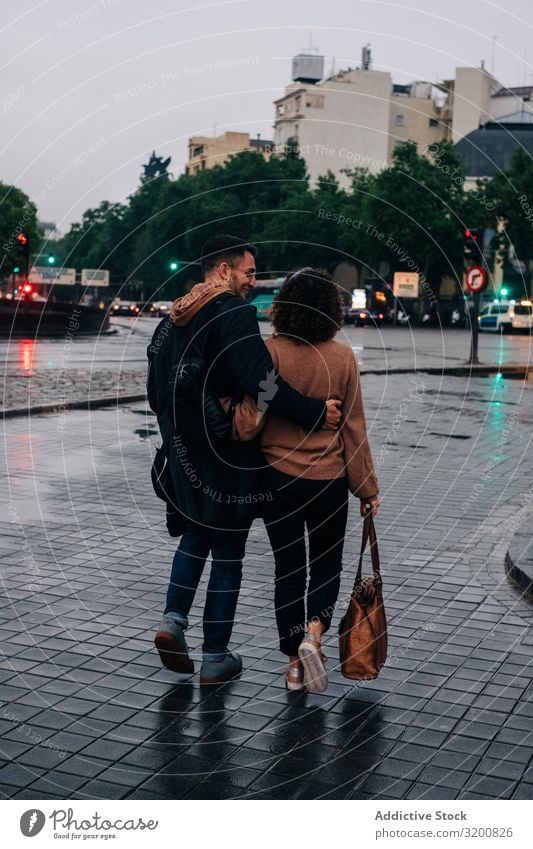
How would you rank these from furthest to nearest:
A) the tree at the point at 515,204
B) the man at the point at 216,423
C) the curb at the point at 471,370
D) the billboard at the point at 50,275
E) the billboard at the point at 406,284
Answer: the billboard at the point at 50,275 → the tree at the point at 515,204 → the billboard at the point at 406,284 → the curb at the point at 471,370 → the man at the point at 216,423

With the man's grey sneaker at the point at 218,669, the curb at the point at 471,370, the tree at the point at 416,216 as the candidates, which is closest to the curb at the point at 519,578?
the man's grey sneaker at the point at 218,669

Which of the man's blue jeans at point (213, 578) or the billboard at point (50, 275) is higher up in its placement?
the billboard at point (50, 275)

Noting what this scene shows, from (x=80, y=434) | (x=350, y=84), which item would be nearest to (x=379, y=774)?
(x=80, y=434)

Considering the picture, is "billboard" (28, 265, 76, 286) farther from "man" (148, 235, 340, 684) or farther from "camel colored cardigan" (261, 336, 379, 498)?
"camel colored cardigan" (261, 336, 379, 498)

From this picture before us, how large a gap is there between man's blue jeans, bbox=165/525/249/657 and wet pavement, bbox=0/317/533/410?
21.7 feet

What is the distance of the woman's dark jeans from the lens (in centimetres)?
488

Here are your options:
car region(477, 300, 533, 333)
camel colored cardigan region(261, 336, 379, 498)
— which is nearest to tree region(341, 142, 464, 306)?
car region(477, 300, 533, 333)

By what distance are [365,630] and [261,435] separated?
3.08 ft

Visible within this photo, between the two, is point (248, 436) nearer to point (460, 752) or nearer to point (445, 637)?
point (460, 752)

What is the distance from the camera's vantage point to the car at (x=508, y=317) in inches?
2357

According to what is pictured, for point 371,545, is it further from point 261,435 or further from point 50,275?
point 50,275

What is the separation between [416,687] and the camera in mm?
5160

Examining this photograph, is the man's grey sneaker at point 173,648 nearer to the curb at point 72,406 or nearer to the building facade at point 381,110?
the curb at point 72,406
